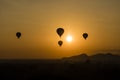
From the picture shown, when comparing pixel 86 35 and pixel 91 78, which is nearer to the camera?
pixel 91 78

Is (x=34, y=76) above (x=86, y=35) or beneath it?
beneath

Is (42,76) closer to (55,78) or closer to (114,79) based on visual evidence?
(55,78)

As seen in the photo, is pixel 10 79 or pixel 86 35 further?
pixel 86 35

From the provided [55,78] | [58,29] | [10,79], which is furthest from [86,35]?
[10,79]

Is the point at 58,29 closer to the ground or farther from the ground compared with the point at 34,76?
farther from the ground

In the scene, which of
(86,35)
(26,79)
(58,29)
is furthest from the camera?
(86,35)

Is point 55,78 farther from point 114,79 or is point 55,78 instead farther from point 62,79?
point 114,79

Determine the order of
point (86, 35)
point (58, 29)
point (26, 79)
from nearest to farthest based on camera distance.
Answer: point (26, 79)
point (58, 29)
point (86, 35)

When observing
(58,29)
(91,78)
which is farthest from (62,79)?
(58,29)
